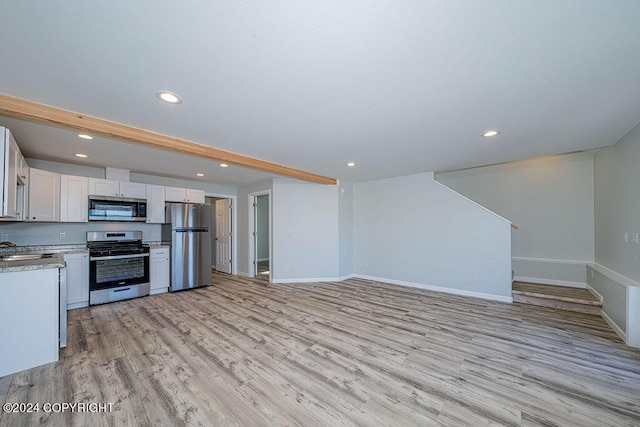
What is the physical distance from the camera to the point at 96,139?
3000mm

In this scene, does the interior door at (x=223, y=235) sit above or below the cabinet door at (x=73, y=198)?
below

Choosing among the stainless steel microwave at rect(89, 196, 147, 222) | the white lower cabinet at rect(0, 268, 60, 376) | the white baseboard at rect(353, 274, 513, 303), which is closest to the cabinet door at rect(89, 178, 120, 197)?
the stainless steel microwave at rect(89, 196, 147, 222)

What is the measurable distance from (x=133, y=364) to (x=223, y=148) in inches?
101

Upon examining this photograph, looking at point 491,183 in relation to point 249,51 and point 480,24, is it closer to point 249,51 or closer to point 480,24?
point 480,24

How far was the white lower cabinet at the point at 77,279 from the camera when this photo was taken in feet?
12.5

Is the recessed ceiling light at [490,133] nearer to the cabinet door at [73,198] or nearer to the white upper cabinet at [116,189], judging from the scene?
the white upper cabinet at [116,189]

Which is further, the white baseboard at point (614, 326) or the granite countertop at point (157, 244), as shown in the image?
the granite countertop at point (157, 244)

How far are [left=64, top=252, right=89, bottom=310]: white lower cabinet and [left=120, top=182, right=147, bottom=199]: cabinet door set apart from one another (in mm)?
1183

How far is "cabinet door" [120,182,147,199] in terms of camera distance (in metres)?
4.46

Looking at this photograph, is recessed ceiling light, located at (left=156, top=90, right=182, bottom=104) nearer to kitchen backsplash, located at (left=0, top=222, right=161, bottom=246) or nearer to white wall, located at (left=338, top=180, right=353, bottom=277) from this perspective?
kitchen backsplash, located at (left=0, top=222, right=161, bottom=246)

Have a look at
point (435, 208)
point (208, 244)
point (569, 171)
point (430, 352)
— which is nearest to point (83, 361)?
point (208, 244)

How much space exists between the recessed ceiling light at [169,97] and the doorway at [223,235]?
459cm

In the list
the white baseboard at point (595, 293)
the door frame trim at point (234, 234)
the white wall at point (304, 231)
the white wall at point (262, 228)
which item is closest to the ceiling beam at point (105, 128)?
the white wall at point (304, 231)

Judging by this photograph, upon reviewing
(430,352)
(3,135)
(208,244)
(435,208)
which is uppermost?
Result: (3,135)
